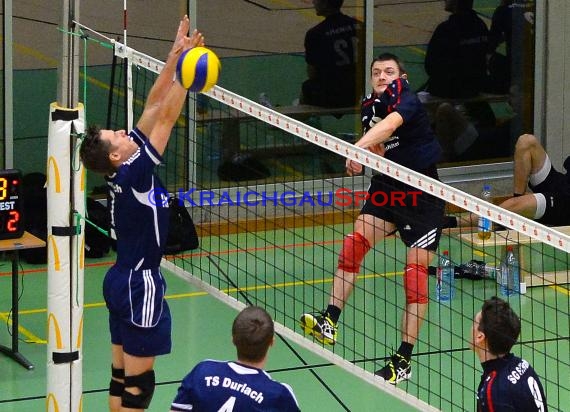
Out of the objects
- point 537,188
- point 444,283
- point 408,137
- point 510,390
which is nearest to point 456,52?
point 537,188

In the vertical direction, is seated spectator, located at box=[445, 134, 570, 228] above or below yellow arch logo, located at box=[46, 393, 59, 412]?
above

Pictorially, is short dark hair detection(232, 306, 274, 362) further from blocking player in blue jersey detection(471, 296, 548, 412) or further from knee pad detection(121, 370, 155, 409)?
knee pad detection(121, 370, 155, 409)

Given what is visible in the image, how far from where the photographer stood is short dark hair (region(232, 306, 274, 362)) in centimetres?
594

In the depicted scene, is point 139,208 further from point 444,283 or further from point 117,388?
point 444,283


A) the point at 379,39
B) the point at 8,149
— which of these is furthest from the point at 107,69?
the point at 379,39

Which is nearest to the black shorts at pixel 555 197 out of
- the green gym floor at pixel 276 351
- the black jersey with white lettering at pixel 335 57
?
the green gym floor at pixel 276 351

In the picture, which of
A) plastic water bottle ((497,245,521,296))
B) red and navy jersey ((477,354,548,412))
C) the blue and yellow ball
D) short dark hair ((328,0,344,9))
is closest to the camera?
red and navy jersey ((477,354,548,412))

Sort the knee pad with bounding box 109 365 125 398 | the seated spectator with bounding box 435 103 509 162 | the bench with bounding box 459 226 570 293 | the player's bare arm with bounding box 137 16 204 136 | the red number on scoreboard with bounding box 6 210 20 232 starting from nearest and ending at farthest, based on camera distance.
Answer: the player's bare arm with bounding box 137 16 204 136, the knee pad with bounding box 109 365 125 398, the red number on scoreboard with bounding box 6 210 20 232, the bench with bounding box 459 226 570 293, the seated spectator with bounding box 435 103 509 162

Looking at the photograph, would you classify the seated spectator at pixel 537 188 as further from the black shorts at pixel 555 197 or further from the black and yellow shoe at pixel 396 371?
the black and yellow shoe at pixel 396 371

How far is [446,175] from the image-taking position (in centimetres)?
1563

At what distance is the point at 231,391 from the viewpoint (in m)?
5.80

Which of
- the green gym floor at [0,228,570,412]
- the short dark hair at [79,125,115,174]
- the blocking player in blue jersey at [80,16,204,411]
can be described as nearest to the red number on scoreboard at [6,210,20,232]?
the green gym floor at [0,228,570,412]

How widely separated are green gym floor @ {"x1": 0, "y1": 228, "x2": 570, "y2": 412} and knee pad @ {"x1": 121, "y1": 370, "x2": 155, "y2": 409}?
1.50 meters

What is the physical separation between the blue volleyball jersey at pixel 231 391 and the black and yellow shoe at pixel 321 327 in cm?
289
